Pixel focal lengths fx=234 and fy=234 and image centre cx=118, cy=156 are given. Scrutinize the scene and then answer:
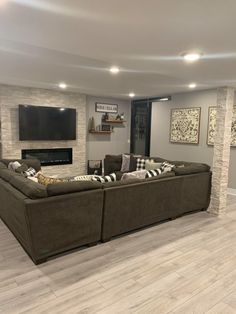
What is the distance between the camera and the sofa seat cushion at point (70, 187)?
2.64 metres

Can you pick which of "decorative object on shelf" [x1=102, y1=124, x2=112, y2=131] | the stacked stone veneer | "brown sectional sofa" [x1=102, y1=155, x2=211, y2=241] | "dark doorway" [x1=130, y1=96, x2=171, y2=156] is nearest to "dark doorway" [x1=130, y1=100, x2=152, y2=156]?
"dark doorway" [x1=130, y1=96, x2=171, y2=156]

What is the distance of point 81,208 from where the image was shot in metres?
2.84

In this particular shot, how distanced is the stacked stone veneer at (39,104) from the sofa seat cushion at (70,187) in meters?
3.80

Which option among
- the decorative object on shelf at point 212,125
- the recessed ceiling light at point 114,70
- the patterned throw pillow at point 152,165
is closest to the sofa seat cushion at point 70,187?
the recessed ceiling light at point 114,70

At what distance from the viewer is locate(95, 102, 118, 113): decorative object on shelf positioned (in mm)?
7418

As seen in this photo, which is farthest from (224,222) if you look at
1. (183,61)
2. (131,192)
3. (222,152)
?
(183,61)

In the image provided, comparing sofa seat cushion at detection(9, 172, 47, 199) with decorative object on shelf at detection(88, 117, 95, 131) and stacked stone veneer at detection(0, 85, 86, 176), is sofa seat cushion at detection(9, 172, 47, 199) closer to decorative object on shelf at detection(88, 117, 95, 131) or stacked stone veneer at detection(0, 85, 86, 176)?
stacked stone veneer at detection(0, 85, 86, 176)

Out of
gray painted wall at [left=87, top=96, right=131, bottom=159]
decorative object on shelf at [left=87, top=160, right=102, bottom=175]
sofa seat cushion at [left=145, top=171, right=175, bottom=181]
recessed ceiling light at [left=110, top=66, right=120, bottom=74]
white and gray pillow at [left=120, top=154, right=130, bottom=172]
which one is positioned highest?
recessed ceiling light at [left=110, top=66, right=120, bottom=74]

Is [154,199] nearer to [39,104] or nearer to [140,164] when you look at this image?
[140,164]

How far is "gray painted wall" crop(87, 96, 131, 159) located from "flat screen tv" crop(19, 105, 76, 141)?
811 millimetres

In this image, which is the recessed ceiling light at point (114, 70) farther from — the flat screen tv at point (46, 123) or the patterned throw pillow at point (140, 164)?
the flat screen tv at point (46, 123)

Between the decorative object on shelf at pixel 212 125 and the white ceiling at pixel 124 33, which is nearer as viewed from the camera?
the white ceiling at pixel 124 33

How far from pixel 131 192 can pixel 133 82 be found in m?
2.58

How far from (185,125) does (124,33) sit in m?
4.40
